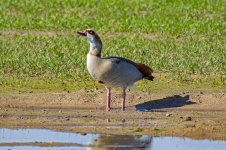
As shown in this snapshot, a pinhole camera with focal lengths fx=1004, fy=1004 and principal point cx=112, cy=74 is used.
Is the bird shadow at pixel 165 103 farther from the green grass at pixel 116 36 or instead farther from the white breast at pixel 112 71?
the green grass at pixel 116 36

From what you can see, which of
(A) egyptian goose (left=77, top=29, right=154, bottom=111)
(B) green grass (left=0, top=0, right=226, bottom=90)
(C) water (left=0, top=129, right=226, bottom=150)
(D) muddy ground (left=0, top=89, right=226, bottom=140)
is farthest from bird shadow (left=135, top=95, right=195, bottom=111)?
(C) water (left=0, top=129, right=226, bottom=150)

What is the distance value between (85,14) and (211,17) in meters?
2.92

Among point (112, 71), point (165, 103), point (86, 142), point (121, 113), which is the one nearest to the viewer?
point (86, 142)

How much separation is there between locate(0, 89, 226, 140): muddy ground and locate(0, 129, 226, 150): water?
0.28 meters

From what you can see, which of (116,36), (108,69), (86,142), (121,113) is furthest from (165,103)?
(116,36)

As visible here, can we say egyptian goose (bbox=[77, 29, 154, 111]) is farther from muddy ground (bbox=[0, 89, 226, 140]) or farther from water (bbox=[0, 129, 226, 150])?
water (bbox=[0, 129, 226, 150])

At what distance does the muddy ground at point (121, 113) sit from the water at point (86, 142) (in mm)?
277

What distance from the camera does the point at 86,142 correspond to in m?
11.7

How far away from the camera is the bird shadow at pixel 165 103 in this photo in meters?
14.7

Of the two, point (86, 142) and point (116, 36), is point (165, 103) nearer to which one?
point (86, 142)

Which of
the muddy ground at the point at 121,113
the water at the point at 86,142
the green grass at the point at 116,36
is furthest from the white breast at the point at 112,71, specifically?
the green grass at the point at 116,36

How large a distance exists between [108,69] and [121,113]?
641 millimetres

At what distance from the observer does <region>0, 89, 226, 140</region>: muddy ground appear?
1253cm

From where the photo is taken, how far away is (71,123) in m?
12.9
